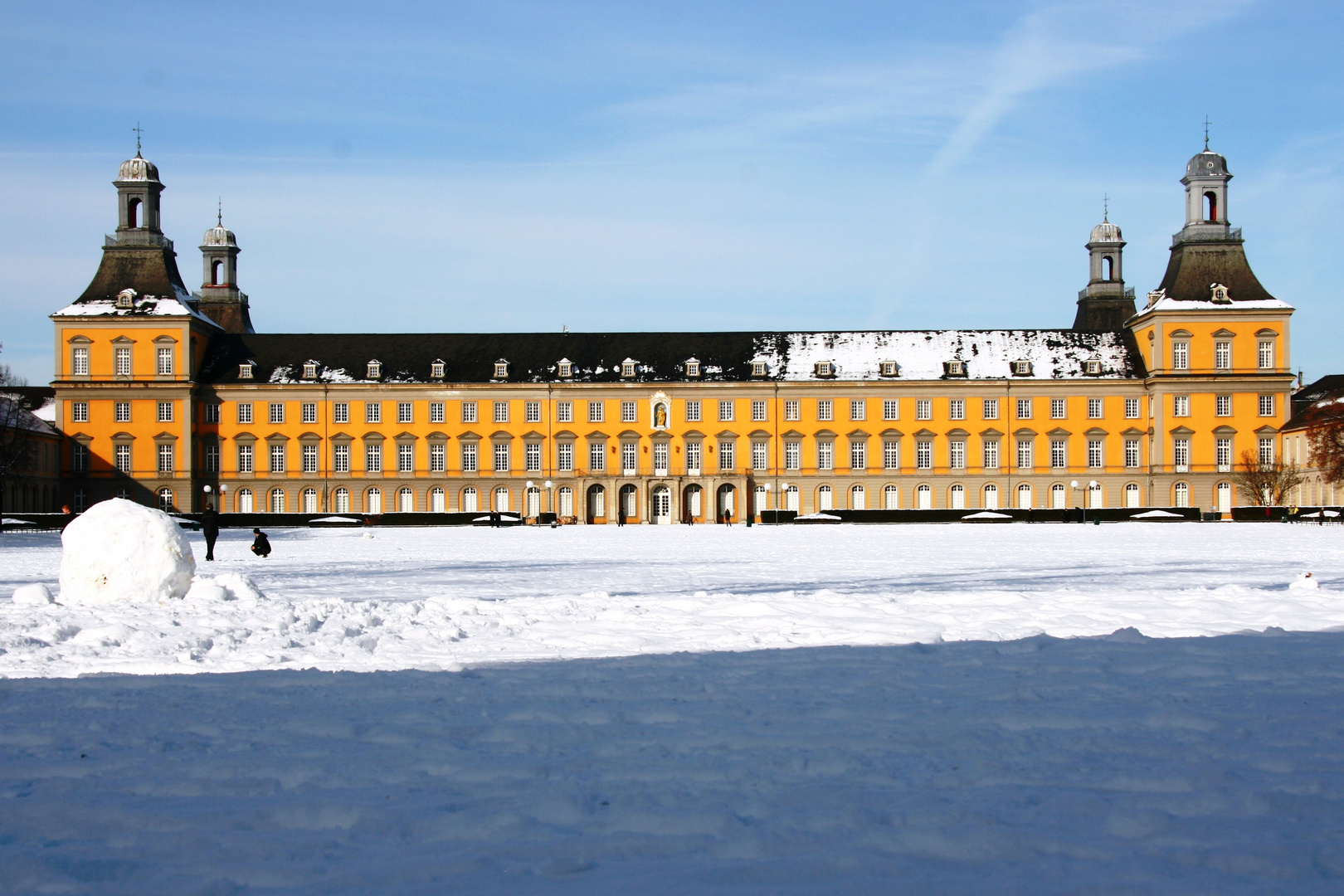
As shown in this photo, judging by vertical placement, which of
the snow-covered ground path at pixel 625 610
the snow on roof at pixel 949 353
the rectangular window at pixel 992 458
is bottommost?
the snow-covered ground path at pixel 625 610

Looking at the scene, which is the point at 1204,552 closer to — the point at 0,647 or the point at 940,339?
the point at 0,647

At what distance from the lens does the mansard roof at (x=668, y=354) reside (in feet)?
243

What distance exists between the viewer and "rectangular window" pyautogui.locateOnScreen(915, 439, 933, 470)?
7394 centimetres

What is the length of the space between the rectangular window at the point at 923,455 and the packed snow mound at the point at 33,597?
63959 millimetres

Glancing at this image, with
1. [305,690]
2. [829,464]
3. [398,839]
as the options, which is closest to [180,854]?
[398,839]

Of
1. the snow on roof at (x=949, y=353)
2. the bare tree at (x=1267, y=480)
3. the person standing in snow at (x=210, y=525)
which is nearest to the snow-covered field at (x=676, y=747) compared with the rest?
the person standing in snow at (x=210, y=525)

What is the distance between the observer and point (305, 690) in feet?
28.3

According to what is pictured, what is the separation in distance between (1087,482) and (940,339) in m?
12.4

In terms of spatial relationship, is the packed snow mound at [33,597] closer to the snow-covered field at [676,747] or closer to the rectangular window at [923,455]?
the snow-covered field at [676,747]

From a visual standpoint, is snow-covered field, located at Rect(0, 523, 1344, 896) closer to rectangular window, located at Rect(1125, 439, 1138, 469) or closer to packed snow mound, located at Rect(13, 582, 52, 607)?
packed snow mound, located at Rect(13, 582, 52, 607)

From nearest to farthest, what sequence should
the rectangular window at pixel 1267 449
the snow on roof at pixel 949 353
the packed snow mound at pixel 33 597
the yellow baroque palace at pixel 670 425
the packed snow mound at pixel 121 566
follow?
the packed snow mound at pixel 33 597 → the packed snow mound at pixel 121 566 → the rectangular window at pixel 1267 449 → the yellow baroque palace at pixel 670 425 → the snow on roof at pixel 949 353

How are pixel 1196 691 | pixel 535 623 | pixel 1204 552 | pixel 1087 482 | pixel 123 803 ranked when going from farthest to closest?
pixel 1087 482 → pixel 1204 552 → pixel 535 623 → pixel 1196 691 → pixel 123 803

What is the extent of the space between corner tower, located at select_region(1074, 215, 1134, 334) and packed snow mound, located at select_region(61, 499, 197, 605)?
75.8 meters

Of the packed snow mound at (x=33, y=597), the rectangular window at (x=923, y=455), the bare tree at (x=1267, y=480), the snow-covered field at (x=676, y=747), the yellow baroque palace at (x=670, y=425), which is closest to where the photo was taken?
the snow-covered field at (x=676, y=747)
